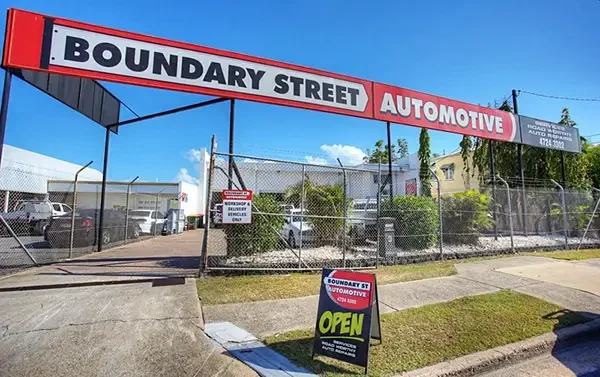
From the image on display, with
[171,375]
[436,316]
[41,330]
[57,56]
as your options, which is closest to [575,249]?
[436,316]

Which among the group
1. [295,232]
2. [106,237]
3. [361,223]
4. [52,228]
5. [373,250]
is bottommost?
[373,250]

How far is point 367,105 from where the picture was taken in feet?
33.3

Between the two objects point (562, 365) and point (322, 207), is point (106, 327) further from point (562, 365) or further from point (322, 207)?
point (322, 207)

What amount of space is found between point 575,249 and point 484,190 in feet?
12.9

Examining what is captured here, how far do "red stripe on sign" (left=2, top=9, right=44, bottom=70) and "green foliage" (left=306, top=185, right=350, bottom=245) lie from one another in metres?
7.24

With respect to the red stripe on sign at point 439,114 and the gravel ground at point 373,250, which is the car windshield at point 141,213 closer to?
the gravel ground at point 373,250

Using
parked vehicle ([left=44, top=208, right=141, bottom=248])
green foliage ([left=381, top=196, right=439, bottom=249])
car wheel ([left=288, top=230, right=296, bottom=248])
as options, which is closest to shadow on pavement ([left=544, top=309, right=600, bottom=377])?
green foliage ([left=381, top=196, right=439, bottom=249])

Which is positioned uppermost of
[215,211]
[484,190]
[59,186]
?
[59,186]

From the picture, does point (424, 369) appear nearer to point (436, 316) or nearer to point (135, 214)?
point (436, 316)

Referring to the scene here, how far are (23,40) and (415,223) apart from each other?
10.5 meters

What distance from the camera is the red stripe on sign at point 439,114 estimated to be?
10.6 meters

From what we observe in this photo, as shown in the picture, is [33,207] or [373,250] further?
[33,207]

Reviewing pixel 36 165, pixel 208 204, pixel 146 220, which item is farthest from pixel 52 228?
pixel 36 165

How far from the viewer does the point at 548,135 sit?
1495 cm
